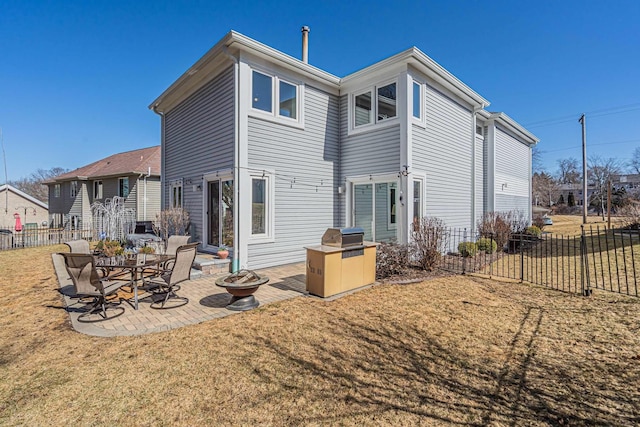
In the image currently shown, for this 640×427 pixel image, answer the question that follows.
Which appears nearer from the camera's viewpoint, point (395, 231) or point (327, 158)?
point (395, 231)

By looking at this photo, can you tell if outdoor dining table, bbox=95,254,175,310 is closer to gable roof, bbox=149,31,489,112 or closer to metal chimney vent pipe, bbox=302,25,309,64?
gable roof, bbox=149,31,489,112

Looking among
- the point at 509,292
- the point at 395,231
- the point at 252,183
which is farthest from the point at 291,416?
the point at 395,231

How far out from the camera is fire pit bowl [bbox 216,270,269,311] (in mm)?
5086

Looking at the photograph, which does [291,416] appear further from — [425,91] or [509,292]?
[425,91]

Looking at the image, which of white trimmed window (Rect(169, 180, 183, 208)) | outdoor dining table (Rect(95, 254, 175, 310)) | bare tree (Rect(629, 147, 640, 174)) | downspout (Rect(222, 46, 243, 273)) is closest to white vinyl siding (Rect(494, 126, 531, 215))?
downspout (Rect(222, 46, 243, 273))

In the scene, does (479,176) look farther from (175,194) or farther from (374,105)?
(175,194)

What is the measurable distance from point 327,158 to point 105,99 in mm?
19804

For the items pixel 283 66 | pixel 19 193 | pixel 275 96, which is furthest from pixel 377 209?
pixel 19 193

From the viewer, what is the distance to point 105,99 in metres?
→ 20.7

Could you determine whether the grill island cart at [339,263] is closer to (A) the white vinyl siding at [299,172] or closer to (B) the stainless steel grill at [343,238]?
(B) the stainless steel grill at [343,238]

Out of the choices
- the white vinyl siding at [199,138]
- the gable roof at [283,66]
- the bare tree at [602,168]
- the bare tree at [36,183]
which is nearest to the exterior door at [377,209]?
the gable roof at [283,66]

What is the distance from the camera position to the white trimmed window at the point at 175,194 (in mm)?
11204

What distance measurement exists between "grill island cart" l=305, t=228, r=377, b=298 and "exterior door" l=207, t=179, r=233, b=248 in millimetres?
3469

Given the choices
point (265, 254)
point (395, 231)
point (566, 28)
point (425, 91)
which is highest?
point (566, 28)
